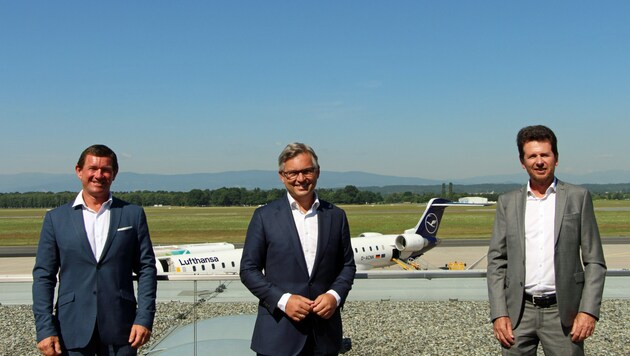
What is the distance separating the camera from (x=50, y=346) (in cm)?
354

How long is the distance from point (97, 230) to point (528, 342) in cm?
297

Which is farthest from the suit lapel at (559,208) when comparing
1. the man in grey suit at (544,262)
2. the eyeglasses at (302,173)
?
the eyeglasses at (302,173)

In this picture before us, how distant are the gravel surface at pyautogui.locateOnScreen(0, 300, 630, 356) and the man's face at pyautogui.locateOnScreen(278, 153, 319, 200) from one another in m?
2.66

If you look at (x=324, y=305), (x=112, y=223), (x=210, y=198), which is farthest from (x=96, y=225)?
(x=210, y=198)

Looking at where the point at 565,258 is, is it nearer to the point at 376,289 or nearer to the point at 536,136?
the point at 536,136

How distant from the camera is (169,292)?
5664 millimetres

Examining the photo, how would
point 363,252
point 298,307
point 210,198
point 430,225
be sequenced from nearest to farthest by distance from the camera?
point 298,307 → point 363,252 → point 430,225 → point 210,198

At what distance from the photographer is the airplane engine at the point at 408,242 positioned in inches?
1062

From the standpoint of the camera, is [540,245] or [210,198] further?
[210,198]

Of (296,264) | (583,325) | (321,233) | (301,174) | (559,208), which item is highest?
(301,174)

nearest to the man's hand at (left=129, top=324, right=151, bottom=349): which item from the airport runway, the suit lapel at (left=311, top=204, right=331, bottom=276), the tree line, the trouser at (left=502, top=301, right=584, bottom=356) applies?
the suit lapel at (left=311, top=204, right=331, bottom=276)

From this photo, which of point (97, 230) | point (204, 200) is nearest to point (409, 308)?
point (97, 230)

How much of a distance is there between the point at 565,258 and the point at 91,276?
10.1 feet

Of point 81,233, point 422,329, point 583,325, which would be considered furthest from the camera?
point 422,329
